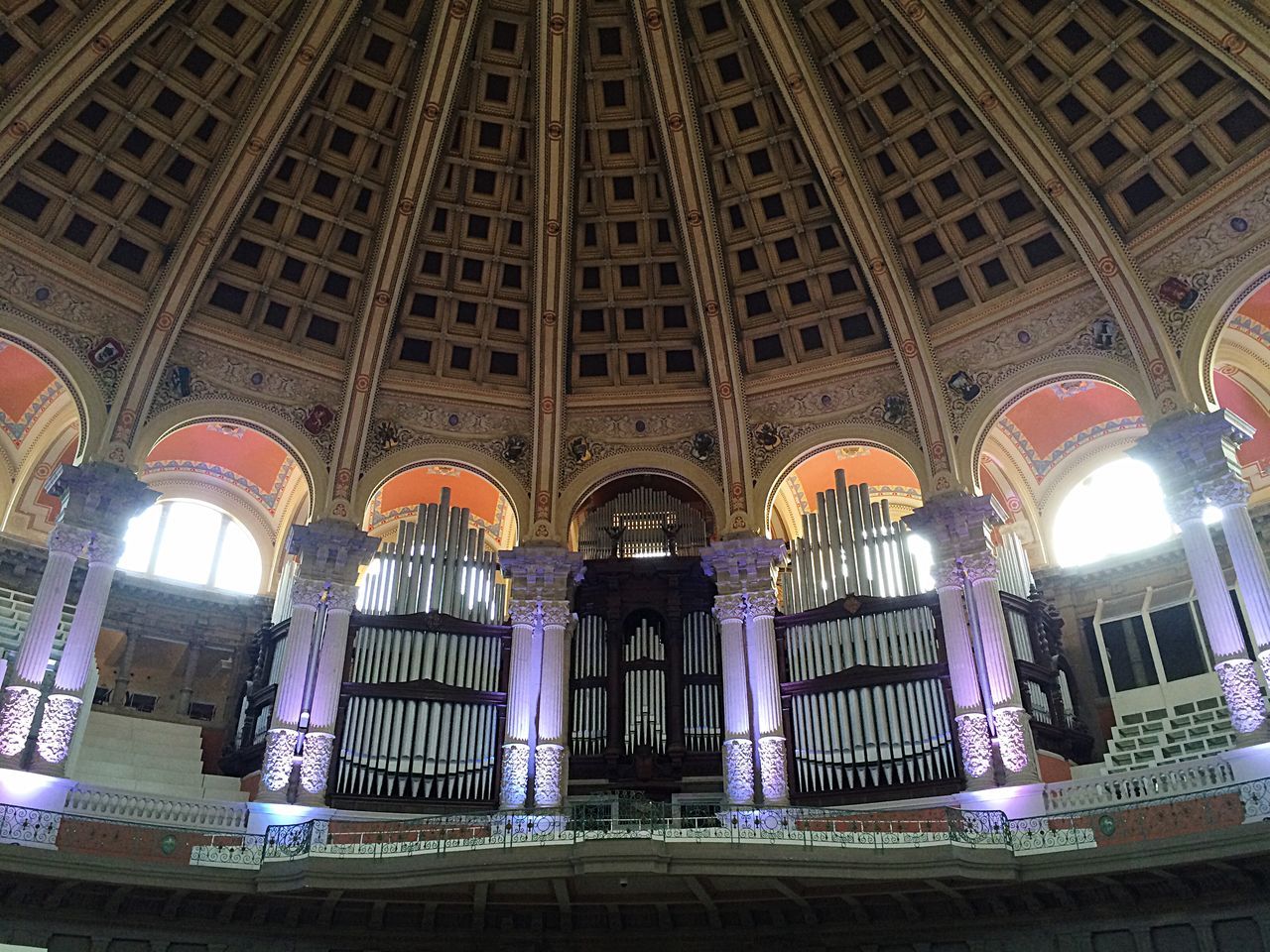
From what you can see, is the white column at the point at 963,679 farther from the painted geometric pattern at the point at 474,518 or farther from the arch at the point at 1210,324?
the painted geometric pattern at the point at 474,518

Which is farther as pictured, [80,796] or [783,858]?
[80,796]

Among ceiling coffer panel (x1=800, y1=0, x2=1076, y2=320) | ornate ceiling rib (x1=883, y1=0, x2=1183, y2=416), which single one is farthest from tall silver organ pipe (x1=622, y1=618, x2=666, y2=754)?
ornate ceiling rib (x1=883, y1=0, x2=1183, y2=416)

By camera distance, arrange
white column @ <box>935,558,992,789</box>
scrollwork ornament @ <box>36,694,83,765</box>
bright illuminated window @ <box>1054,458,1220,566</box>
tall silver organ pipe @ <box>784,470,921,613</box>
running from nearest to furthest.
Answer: scrollwork ornament @ <box>36,694,83,765</box>
white column @ <box>935,558,992,789</box>
tall silver organ pipe @ <box>784,470,921,613</box>
bright illuminated window @ <box>1054,458,1220,566</box>

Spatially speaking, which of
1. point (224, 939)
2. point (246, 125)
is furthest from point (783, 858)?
point (246, 125)

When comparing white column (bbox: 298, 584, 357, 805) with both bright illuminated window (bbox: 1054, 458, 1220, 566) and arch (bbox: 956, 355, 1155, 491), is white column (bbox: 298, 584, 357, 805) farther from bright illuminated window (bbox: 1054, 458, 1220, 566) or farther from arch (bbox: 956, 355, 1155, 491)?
bright illuminated window (bbox: 1054, 458, 1220, 566)

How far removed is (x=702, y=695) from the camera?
30.5 metres

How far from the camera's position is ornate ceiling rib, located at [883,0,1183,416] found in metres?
29.0

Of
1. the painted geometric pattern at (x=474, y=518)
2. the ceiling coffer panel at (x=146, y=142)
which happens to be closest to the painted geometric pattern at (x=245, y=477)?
the painted geometric pattern at (x=474, y=518)

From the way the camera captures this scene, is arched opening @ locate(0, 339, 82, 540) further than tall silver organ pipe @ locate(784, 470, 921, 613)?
Yes

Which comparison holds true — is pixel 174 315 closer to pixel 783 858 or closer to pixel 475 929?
pixel 475 929

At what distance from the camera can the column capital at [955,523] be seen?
97.2 feet

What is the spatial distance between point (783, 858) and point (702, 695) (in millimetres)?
8377

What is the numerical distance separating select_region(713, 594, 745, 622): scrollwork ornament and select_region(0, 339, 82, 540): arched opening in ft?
66.2

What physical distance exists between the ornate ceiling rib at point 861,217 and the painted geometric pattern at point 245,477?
19855mm
